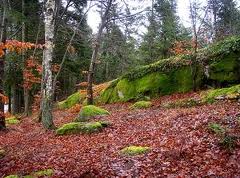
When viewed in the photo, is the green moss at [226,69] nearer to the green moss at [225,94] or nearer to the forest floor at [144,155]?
the green moss at [225,94]

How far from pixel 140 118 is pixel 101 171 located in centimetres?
696

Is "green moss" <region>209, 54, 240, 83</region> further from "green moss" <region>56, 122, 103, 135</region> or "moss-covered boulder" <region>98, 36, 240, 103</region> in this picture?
"green moss" <region>56, 122, 103, 135</region>

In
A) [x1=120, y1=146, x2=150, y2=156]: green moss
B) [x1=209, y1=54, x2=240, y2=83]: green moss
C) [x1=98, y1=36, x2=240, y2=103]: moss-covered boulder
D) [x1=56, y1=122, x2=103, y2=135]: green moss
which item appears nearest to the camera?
[x1=120, y1=146, x2=150, y2=156]: green moss

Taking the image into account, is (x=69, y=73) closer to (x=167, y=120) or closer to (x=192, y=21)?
(x=192, y=21)

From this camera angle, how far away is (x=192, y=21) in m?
21.5

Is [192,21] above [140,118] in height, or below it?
above

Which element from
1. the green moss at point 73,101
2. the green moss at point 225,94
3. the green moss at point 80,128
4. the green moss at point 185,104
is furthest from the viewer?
the green moss at point 73,101

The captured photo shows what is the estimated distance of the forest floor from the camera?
27.1 feet

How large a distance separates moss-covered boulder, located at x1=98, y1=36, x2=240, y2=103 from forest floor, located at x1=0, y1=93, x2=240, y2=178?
517 cm

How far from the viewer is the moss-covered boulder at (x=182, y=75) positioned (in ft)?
64.7

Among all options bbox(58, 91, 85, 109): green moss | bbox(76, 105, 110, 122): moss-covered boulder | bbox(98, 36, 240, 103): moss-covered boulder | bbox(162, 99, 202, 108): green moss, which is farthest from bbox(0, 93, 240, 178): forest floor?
bbox(58, 91, 85, 109): green moss

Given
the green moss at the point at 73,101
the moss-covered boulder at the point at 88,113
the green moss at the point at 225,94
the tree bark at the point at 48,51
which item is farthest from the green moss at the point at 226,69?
the green moss at the point at 73,101

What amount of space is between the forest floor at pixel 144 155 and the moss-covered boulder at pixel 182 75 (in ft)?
17.0

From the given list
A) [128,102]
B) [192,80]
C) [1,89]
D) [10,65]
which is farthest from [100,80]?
[1,89]
